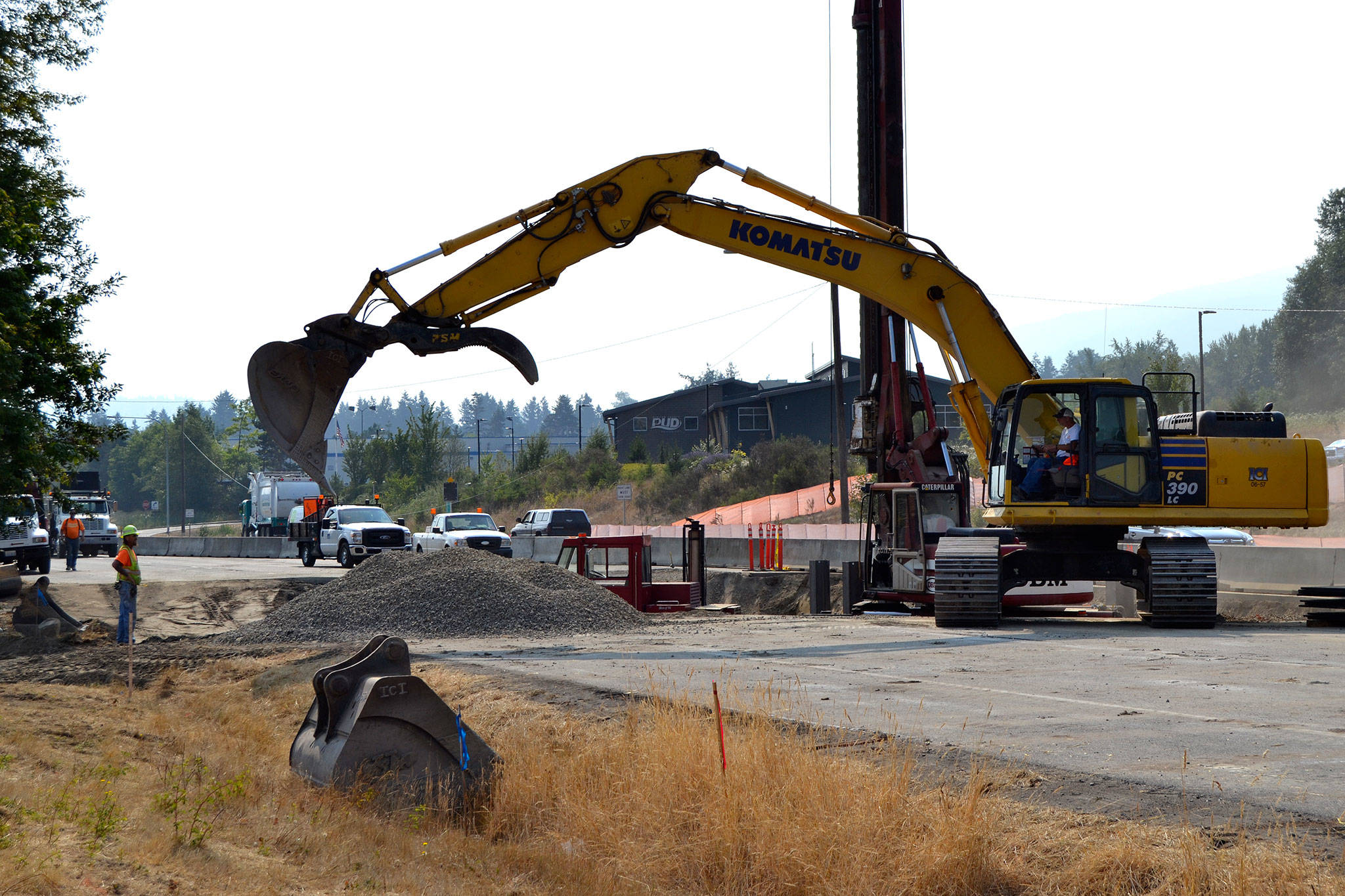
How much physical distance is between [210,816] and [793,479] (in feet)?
180

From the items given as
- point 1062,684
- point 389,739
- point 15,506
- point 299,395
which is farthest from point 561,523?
point 389,739

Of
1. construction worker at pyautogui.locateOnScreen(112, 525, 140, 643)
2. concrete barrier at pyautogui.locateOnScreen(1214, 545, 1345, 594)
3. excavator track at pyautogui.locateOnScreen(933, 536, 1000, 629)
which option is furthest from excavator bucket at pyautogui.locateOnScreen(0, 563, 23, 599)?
concrete barrier at pyautogui.locateOnScreen(1214, 545, 1345, 594)

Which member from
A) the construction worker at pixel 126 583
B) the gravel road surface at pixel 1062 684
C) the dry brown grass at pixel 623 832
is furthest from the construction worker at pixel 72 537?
the dry brown grass at pixel 623 832

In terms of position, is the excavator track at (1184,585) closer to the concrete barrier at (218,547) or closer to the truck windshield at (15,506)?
the truck windshield at (15,506)

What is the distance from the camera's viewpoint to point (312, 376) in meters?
15.3

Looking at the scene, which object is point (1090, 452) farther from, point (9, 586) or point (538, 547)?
point (538, 547)

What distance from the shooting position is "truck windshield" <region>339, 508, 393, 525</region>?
127 feet

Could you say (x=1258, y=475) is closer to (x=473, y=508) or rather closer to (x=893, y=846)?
(x=893, y=846)

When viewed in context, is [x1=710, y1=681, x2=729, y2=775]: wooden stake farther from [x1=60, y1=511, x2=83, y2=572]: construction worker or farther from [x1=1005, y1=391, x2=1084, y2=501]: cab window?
[x1=60, y1=511, x2=83, y2=572]: construction worker

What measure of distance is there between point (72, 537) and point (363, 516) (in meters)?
8.56

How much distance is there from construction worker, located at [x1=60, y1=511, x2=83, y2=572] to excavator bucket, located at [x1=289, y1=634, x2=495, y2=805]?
28774mm

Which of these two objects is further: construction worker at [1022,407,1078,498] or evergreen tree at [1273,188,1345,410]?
evergreen tree at [1273,188,1345,410]

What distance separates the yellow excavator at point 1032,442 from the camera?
16.2 meters

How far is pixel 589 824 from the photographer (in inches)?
296
